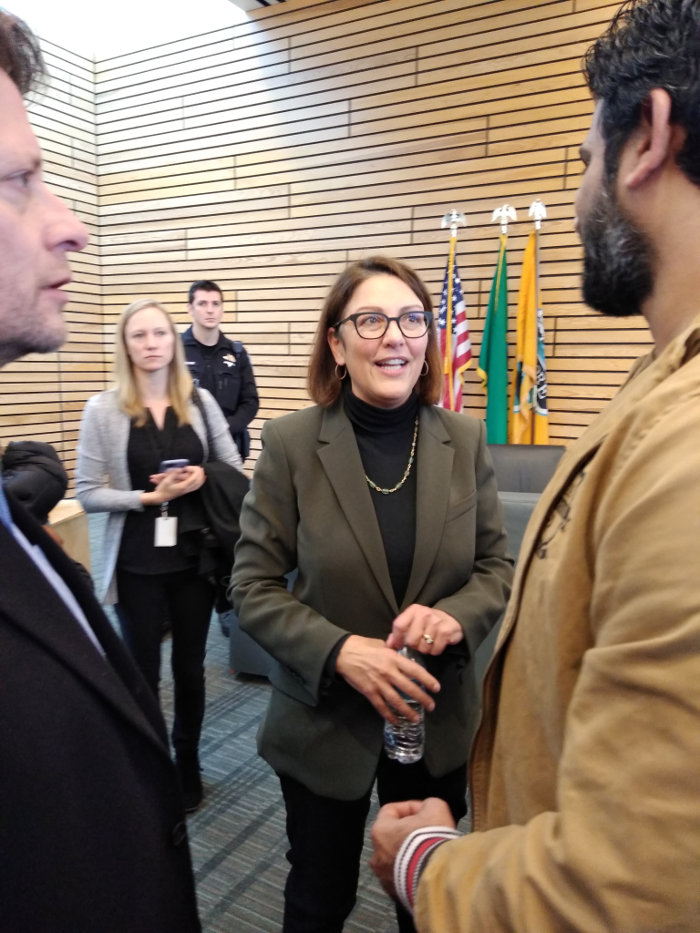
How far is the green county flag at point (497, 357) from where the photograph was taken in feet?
17.0

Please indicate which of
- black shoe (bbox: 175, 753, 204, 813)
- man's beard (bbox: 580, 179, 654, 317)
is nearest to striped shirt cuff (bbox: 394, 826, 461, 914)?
man's beard (bbox: 580, 179, 654, 317)

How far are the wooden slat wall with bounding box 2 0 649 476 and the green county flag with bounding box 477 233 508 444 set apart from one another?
0.23 m

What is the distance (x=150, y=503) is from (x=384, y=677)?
1.33 metres

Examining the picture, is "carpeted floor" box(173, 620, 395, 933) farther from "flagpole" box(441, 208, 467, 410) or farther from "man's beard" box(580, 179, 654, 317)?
"flagpole" box(441, 208, 467, 410)

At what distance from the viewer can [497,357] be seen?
5.21 m

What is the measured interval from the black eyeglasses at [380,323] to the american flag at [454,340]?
3635 millimetres

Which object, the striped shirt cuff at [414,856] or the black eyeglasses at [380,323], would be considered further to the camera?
the black eyeglasses at [380,323]

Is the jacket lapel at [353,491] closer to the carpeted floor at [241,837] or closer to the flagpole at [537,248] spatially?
the carpeted floor at [241,837]

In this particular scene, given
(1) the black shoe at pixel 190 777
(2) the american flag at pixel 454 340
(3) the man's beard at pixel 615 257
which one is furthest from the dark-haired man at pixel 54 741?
(2) the american flag at pixel 454 340

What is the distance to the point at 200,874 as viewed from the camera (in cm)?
202

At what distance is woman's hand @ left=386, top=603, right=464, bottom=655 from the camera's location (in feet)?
4.02

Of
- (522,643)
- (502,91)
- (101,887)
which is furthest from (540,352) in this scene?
(101,887)

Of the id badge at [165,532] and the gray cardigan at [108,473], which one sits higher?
the gray cardigan at [108,473]

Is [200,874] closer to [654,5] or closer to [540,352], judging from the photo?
[654,5]
